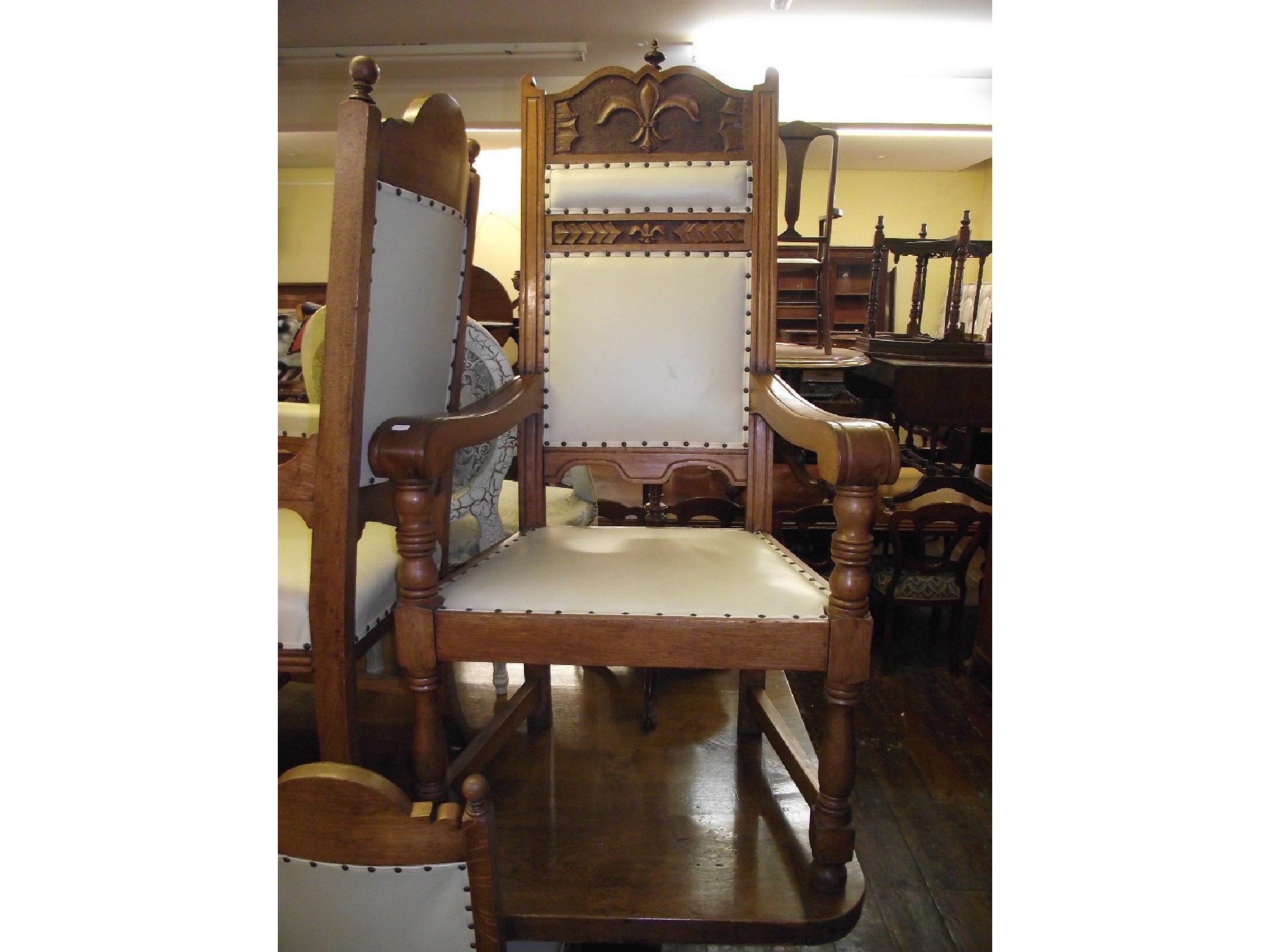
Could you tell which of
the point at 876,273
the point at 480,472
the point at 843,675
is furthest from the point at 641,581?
the point at 876,273

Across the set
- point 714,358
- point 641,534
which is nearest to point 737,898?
point 641,534

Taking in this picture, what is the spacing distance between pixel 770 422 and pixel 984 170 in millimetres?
7597

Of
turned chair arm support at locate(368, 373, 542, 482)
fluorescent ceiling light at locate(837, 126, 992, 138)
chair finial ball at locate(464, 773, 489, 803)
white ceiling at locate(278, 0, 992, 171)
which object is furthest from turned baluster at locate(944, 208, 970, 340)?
fluorescent ceiling light at locate(837, 126, 992, 138)

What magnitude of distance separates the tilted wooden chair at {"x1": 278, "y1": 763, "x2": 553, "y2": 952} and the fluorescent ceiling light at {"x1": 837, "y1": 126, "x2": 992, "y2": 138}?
619 cm

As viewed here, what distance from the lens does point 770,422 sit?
4.17 feet

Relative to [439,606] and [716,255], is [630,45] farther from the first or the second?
[439,606]

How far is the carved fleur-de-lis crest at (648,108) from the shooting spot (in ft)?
4.49

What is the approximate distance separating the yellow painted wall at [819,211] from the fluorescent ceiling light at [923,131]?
940 millimetres

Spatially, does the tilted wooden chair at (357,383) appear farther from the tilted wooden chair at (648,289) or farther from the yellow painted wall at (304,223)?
the yellow painted wall at (304,223)

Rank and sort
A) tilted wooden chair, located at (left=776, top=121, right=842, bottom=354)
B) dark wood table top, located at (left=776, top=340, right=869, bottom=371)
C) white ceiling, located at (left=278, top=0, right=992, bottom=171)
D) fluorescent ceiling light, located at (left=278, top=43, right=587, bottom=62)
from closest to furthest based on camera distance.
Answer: dark wood table top, located at (left=776, top=340, right=869, bottom=371) < tilted wooden chair, located at (left=776, top=121, right=842, bottom=354) < white ceiling, located at (left=278, top=0, right=992, bottom=171) < fluorescent ceiling light, located at (left=278, top=43, right=587, bottom=62)

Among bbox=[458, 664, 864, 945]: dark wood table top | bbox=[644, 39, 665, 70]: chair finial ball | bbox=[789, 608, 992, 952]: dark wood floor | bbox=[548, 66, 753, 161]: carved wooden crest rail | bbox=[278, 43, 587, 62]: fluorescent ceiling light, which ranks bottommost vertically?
bbox=[789, 608, 992, 952]: dark wood floor

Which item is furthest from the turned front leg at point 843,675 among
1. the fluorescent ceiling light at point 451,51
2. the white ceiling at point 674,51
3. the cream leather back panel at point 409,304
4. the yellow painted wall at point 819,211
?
the yellow painted wall at point 819,211

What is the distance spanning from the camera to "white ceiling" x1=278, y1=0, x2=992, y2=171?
4500mm

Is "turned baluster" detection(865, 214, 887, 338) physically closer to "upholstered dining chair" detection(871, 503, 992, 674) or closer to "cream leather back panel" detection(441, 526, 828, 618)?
"upholstered dining chair" detection(871, 503, 992, 674)
